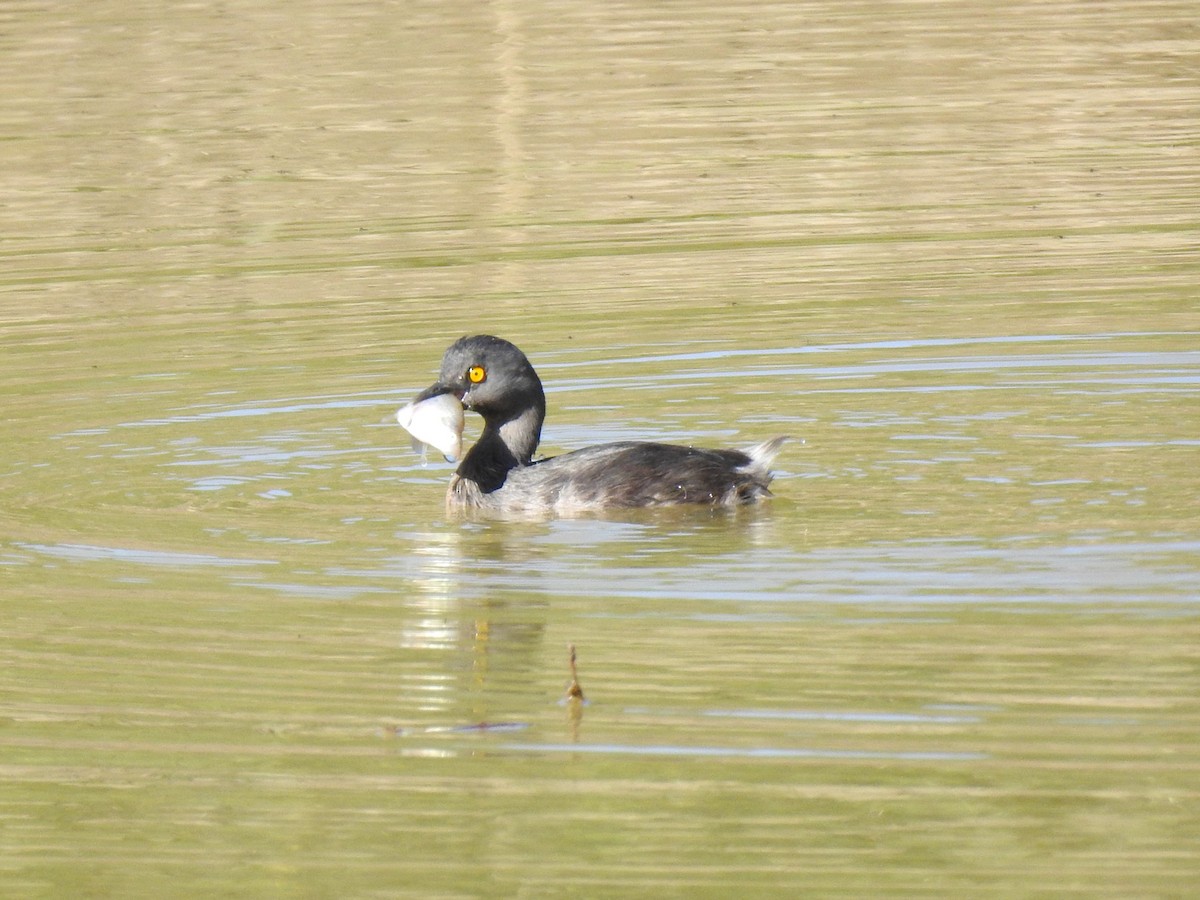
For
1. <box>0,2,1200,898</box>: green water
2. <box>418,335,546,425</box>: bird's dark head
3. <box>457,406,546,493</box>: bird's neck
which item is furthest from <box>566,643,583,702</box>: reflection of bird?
<box>418,335,546,425</box>: bird's dark head

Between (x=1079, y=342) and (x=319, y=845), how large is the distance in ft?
23.6

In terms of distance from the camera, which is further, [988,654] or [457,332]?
[457,332]

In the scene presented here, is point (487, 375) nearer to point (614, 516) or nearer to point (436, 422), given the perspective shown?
point (436, 422)

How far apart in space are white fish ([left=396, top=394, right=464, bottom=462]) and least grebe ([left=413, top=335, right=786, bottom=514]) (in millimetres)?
62

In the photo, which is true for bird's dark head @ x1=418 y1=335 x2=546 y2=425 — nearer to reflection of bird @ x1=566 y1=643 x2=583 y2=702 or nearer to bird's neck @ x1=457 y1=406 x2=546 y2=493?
bird's neck @ x1=457 y1=406 x2=546 y2=493

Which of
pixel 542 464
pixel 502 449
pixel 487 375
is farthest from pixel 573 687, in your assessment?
pixel 487 375

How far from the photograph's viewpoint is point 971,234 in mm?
16156

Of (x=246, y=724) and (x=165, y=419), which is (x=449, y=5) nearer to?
(x=165, y=419)

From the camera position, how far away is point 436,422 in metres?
10.4

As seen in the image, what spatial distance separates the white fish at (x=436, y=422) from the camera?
1034cm

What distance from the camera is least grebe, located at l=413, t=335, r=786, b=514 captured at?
32.5 feet

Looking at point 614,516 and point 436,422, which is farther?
point 436,422

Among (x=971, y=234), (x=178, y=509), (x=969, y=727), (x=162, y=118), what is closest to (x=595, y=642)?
(x=969, y=727)

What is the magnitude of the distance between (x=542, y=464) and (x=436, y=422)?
1.62 feet
